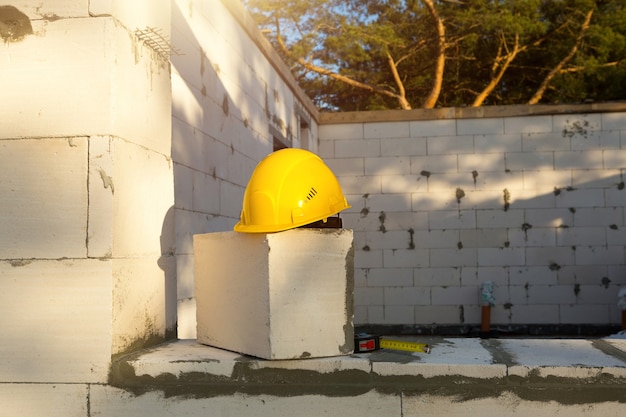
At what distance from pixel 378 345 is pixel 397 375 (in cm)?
29

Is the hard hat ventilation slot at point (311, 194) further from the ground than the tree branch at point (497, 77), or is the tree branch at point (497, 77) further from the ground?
the tree branch at point (497, 77)

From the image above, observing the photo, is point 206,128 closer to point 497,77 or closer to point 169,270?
point 169,270

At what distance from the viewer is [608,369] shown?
2.61m

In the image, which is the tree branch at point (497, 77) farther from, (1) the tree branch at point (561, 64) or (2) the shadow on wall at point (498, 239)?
(2) the shadow on wall at point (498, 239)

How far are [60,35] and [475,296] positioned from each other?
7.39 meters

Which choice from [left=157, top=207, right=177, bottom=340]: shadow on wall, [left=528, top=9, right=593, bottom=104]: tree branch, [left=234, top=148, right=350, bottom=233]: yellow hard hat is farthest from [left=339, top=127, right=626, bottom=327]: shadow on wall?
[left=528, top=9, right=593, bottom=104]: tree branch

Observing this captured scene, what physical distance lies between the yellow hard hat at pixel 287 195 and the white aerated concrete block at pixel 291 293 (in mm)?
94

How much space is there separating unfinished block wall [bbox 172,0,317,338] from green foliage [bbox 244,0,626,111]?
33.8 feet

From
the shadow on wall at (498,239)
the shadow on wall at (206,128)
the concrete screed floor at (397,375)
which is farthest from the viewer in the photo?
the shadow on wall at (498,239)

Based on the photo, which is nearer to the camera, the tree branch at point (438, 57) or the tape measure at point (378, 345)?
the tape measure at point (378, 345)

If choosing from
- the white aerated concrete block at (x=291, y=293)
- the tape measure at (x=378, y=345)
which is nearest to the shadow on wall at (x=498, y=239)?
the tape measure at (x=378, y=345)

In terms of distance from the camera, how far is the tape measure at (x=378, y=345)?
289cm

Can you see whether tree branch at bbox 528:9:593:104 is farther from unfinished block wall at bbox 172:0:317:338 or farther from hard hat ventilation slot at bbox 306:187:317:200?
hard hat ventilation slot at bbox 306:187:317:200

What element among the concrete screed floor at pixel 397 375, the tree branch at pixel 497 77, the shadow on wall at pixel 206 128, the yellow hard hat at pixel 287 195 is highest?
the tree branch at pixel 497 77
